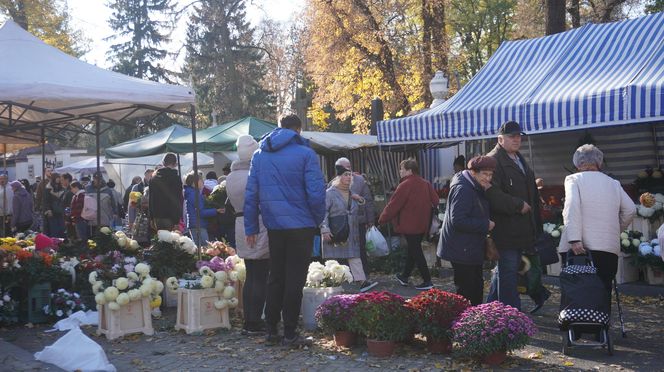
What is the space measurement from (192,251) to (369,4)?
16848 mm

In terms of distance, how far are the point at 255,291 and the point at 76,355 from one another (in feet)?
6.20

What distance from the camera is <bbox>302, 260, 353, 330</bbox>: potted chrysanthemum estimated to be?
7.55 metres

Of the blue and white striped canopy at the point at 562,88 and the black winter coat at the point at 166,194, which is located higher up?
the blue and white striped canopy at the point at 562,88

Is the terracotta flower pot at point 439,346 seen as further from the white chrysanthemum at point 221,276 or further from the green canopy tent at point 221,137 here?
the green canopy tent at point 221,137

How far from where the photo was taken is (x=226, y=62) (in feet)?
163

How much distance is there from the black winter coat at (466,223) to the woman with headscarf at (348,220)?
9.65 ft

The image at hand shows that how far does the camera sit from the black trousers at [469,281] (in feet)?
22.5

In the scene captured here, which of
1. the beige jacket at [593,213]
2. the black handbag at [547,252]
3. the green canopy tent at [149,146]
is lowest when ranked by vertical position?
the black handbag at [547,252]

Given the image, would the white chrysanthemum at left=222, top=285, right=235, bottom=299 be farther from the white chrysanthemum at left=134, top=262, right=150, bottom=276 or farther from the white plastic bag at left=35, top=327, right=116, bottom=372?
the white plastic bag at left=35, top=327, right=116, bottom=372

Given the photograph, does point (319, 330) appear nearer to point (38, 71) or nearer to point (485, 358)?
point (485, 358)

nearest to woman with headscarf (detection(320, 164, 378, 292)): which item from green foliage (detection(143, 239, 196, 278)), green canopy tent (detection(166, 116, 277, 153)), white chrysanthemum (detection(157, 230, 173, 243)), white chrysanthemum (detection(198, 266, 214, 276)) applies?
green foliage (detection(143, 239, 196, 278))

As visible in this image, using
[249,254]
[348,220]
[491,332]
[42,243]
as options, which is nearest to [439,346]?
[491,332]

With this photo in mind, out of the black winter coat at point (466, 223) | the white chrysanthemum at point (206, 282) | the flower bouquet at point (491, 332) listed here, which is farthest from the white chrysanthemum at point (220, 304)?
the flower bouquet at point (491, 332)

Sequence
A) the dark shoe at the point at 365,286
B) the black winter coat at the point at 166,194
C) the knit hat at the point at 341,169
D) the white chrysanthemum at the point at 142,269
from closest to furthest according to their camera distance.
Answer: the white chrysanthemum at the point at 142,269 < the knit hat at the point at 341,169 < the dark shoe at the point at 365,286 < the black winter coat at the point at 166,194
